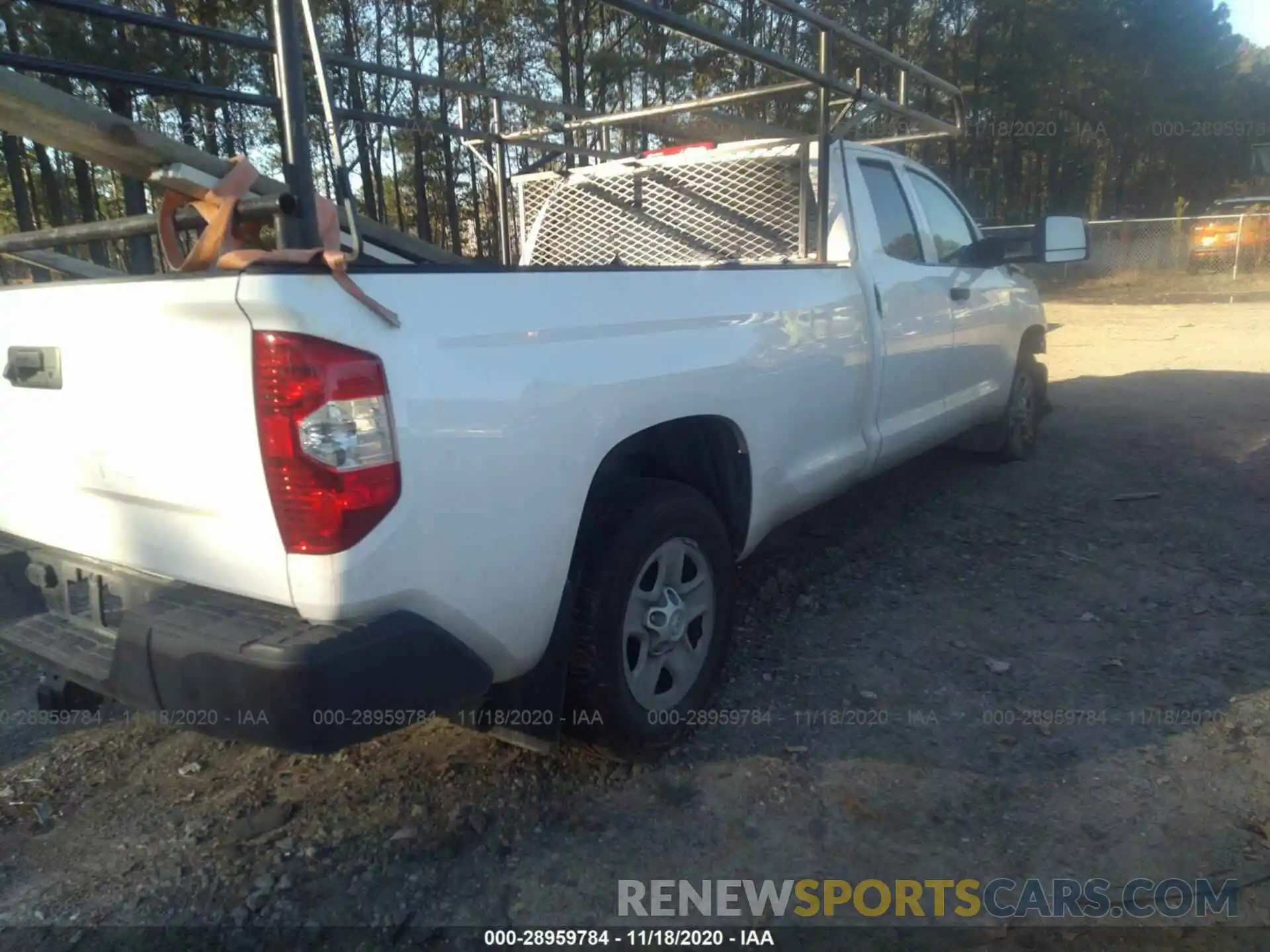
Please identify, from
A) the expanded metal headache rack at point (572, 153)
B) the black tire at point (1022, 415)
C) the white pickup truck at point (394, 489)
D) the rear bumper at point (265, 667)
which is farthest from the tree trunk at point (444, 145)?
the rear bumper at point (265, 667)

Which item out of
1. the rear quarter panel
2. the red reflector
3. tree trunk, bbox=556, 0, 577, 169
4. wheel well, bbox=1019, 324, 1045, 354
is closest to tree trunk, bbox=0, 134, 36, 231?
tree trunk, bbox=556, 0, 577, 169

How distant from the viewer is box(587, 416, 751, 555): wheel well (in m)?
3.04

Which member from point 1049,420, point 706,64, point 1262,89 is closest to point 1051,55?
point 1262,89

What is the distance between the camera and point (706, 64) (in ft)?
47.8

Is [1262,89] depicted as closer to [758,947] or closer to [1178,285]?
[1178,285]

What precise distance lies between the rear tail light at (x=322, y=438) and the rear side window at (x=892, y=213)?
9.81 ft

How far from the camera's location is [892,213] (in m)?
4.57

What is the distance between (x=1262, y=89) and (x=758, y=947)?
1738 inches

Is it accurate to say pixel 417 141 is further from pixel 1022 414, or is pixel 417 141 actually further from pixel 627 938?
pixel 627 938

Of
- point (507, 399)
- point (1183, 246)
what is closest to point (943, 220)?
point (507, 399)

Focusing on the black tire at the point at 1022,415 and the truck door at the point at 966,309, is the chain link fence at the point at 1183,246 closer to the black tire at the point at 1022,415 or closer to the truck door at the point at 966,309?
the black tire at the point at 1022,415

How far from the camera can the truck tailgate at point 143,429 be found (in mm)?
2021

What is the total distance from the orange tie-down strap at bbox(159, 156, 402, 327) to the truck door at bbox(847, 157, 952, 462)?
253cm

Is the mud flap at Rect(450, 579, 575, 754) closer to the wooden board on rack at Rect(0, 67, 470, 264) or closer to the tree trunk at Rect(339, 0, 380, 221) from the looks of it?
the wooden board on rack at Rect(0, 67, 470, 264)
